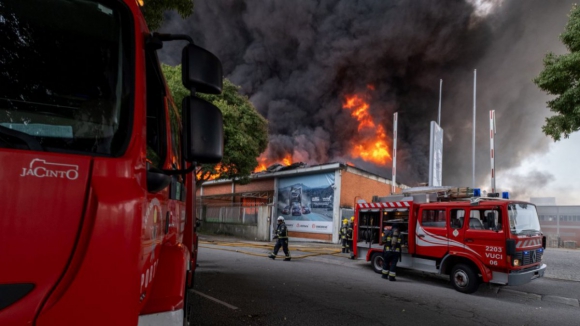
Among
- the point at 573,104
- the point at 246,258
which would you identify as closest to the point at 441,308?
the point at 573,104

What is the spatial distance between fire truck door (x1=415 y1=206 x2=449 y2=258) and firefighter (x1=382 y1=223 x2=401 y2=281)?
57 cm

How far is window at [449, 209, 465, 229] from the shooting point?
8797mm

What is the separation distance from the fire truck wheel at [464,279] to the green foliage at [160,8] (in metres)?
8.02

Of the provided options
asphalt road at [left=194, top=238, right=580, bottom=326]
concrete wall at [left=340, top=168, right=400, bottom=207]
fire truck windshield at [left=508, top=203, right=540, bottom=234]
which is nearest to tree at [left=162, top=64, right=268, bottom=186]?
concrete wall at [left=340, top=168, right=400, bottom=207]

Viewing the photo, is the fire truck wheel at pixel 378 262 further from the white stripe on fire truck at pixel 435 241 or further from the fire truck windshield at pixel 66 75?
the fire truck windshield at pixel 66 75

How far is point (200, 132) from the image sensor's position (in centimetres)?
200

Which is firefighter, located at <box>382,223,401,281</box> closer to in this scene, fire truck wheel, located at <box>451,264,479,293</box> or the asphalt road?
the asphalt road

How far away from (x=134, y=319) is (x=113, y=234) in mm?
404

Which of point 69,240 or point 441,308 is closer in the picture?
point 69,240

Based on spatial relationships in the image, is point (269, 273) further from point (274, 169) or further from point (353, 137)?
point (353, 137)

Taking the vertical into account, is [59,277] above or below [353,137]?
below

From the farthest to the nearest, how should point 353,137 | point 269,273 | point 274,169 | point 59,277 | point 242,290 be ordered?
point 353,137, point 274,169, point 269,273, point 242,290, point 59,277

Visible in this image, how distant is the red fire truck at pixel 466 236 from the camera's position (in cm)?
795

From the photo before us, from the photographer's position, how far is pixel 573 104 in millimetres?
8812
